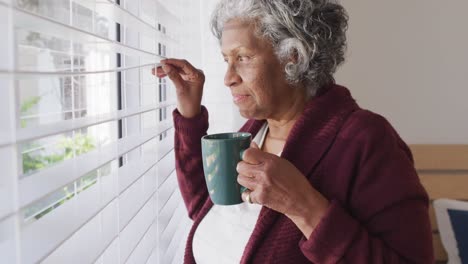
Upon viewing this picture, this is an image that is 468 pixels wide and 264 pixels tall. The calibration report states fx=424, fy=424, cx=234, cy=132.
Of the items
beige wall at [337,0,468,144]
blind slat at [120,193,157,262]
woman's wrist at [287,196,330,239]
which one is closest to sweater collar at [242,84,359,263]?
woman's wrist at [287,196,330,239]

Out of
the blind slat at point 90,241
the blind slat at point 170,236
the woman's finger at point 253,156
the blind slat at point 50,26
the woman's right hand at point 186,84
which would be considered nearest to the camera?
the blind slat at point 50,26

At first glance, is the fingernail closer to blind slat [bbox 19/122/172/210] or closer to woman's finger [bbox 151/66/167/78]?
woman's finger [bbox 151/66/167/78]

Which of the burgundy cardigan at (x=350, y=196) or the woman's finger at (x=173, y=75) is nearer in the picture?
the burgundy cardigan at (x=350, y=196)

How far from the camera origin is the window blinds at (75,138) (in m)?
0.42

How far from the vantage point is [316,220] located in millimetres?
735

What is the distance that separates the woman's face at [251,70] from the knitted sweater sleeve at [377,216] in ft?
0.67

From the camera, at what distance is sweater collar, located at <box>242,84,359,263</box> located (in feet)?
2.78

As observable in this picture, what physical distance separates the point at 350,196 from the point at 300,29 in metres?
0.36

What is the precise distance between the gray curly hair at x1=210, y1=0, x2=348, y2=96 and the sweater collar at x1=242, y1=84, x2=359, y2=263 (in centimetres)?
7

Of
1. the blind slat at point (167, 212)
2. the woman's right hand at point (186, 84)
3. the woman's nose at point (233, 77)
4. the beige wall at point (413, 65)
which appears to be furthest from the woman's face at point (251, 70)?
the beige wall at point (413, 65)

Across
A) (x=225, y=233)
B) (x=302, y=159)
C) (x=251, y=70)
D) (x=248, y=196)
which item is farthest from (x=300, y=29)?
(x=225, y=233)

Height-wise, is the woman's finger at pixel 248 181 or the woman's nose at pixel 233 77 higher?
the woman's nose at pixel 233 77

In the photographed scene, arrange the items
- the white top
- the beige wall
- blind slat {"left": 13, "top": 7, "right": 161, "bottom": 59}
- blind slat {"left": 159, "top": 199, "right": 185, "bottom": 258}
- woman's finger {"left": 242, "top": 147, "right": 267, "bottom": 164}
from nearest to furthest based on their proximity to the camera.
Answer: blind slat {"left": 13, "top": 7, "right": 161, "bottom": 59}, woman's finger {"left": 242, "top": 147, "right": 267, "bottom": 164}, the white top, blind slat {"left": 159, "top": 199, "right": 185, "bottom": 258}, the beige wall

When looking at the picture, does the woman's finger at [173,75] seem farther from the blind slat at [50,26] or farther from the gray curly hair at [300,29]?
the blind slat at [50,26]
